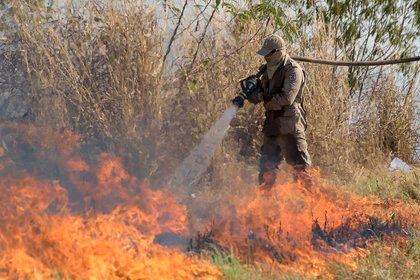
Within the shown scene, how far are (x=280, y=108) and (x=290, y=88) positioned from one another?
276 millimetres

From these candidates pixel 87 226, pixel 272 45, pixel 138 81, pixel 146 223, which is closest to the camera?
pixel 87 226

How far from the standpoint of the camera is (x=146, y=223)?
12.5 feet

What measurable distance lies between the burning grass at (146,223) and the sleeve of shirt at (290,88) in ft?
2.59

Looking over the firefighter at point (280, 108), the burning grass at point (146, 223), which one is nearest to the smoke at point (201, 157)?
the burning grass at point (146, 223)

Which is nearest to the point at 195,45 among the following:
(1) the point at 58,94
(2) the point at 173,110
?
(2) the point at 173,110

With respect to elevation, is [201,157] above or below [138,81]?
below

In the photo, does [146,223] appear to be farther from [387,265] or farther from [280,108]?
[280,108]

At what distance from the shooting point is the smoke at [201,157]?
17.2ft

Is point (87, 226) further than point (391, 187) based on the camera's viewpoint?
No

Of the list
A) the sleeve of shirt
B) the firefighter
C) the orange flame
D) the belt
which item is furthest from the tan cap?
the orange flame

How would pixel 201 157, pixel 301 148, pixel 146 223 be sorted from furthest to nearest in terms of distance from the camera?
1. pixel 201 157
2. pixel 301 148
3. pixel 146 223

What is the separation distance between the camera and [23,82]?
5.09 meters

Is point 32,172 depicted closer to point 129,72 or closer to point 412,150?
point 129,72

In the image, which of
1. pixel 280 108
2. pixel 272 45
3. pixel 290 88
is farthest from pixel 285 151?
pixel 272 45
